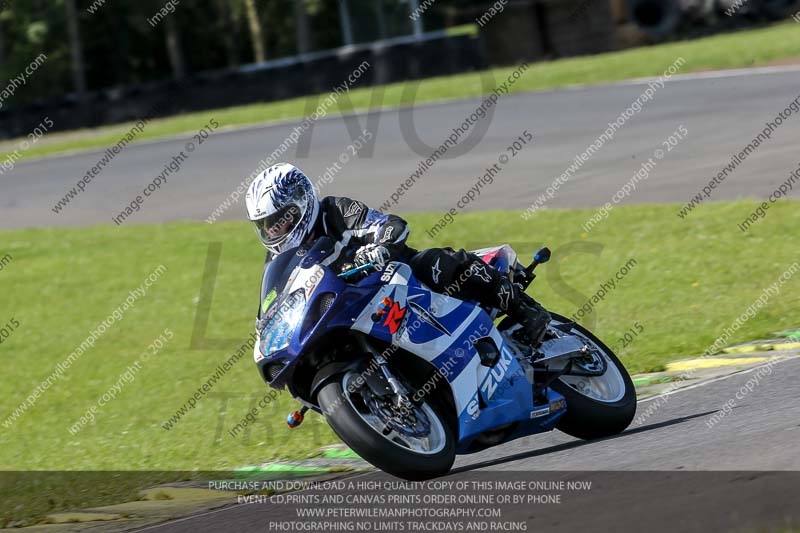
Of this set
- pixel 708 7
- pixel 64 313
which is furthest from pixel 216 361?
pixel 708 7

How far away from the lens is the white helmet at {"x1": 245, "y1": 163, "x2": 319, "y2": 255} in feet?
20.3

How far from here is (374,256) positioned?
19.4 feet

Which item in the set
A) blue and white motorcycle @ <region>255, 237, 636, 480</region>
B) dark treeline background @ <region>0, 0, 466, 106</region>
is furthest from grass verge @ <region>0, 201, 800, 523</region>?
dark treeline background @ <region>0, 0, 466, 106</region>

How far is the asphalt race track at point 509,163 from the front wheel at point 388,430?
8.41m

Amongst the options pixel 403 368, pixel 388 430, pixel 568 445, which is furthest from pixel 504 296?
pixel 388 430

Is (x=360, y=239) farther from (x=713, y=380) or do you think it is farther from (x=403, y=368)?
(x=713, y=380)

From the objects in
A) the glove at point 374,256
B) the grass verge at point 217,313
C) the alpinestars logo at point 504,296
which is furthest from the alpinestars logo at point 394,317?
the grass verge at point 217,313

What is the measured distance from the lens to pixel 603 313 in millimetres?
10562

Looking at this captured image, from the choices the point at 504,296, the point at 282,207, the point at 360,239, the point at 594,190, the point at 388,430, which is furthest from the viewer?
Answer: the point at 594,190

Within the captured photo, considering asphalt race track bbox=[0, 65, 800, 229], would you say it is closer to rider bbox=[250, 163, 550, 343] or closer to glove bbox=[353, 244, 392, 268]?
rider bbox=[250, 163, 550, 343]

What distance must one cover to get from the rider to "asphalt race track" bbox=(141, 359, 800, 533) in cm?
79

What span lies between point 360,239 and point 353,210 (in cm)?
18

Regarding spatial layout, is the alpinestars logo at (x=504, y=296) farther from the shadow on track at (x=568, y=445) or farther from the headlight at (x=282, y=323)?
the headlight at (x=282, y=323)

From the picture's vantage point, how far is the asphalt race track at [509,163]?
50.0ft
